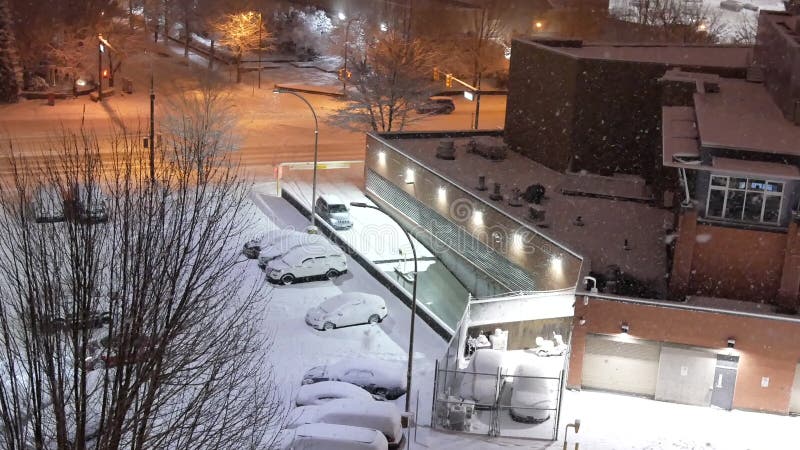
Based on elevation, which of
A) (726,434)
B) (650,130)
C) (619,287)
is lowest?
(726,434)

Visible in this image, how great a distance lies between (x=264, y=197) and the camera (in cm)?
4512

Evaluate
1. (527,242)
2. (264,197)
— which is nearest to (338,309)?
(527,242)

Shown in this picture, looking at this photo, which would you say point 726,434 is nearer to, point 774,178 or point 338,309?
point 774,178

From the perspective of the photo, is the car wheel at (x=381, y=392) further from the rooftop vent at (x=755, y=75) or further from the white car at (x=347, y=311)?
the rooftop vent at (x=755, y=75)

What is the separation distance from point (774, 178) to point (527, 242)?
28.7ft

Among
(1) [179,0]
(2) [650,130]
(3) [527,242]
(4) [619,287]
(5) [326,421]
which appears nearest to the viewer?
(5) [326,421]

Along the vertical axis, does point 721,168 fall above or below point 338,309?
above

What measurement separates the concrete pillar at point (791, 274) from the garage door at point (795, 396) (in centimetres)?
197

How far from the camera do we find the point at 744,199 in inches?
1137

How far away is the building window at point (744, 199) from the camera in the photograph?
2858 cm

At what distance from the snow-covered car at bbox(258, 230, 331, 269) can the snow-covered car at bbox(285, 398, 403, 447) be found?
1122cm

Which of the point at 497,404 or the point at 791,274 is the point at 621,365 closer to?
the point at 497,404

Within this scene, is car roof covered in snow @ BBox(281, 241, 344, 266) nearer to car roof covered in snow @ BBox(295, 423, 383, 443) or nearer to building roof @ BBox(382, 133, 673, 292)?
Result: building roof @ BBox(382, 133, 673, 292)

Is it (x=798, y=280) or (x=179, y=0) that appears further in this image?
(x=179, y=0)
